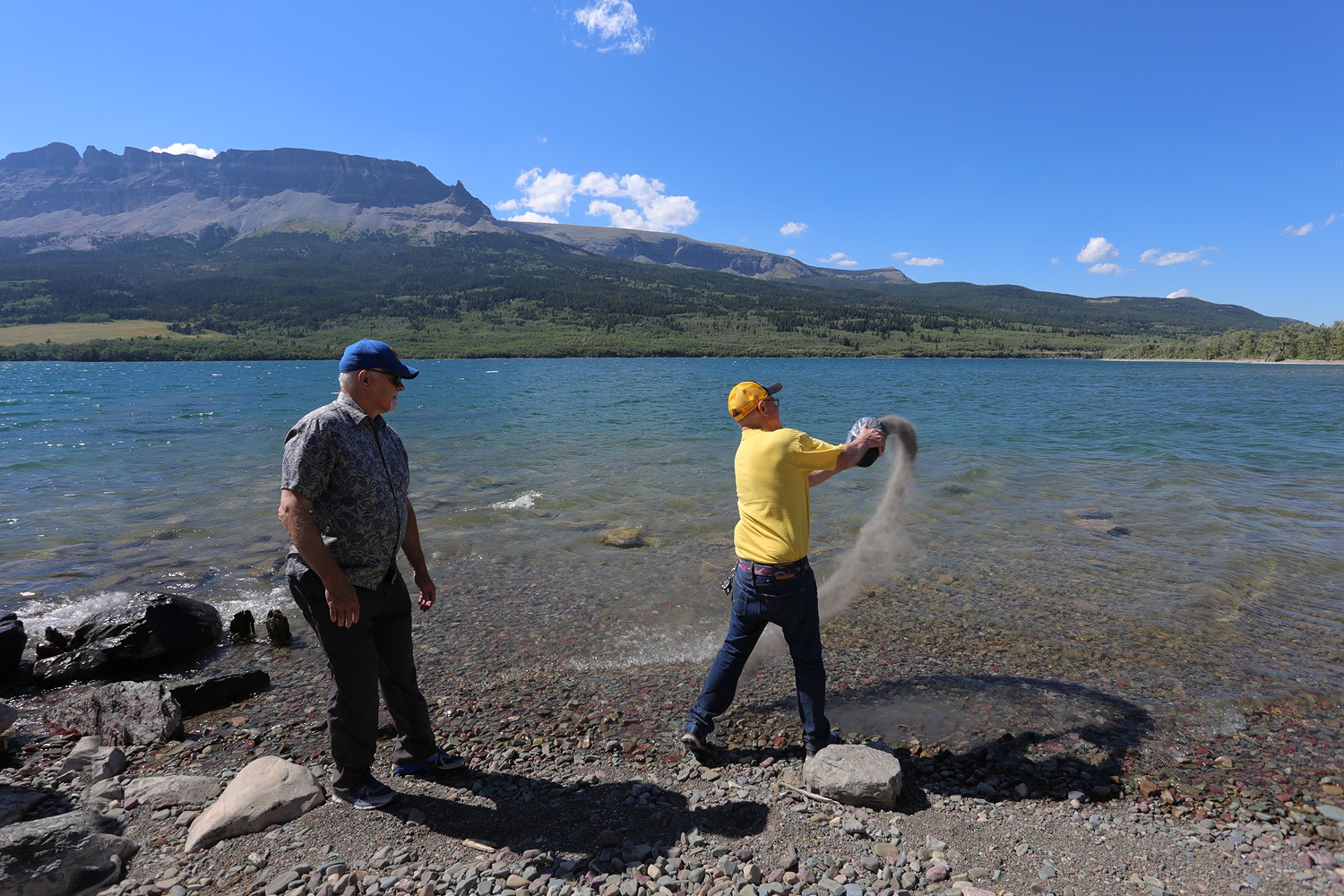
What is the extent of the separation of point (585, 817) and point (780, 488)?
259cm

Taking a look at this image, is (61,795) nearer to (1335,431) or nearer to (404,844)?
(404,844)

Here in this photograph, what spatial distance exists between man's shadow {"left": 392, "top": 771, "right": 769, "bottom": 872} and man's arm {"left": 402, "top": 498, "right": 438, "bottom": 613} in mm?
1370

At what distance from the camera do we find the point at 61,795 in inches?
191

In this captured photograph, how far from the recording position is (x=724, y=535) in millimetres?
12766

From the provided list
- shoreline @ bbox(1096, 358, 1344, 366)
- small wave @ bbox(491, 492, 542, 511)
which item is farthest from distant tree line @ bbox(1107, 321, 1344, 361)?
small wave @ bbox(491, 492, 542, 511)

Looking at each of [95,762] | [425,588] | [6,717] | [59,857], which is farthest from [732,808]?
[6,717]

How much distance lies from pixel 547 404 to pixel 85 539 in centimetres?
3908

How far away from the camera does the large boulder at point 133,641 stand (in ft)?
23.3

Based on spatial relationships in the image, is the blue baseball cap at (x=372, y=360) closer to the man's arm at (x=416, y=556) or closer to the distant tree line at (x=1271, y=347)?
the man's arm at (x=416, y=556)

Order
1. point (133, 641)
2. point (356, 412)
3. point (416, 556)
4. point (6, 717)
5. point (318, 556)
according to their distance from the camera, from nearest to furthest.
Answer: point (318, 556) → point (356, 412) → point (416, 556) → point (6, 717) → point (133, 641)

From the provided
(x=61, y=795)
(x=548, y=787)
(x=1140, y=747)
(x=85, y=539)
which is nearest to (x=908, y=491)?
(x=1140, y=747)

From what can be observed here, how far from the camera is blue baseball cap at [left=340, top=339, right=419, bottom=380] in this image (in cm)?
424

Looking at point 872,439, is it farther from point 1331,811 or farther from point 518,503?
point 518,503

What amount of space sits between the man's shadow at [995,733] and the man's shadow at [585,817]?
751 millimetres
